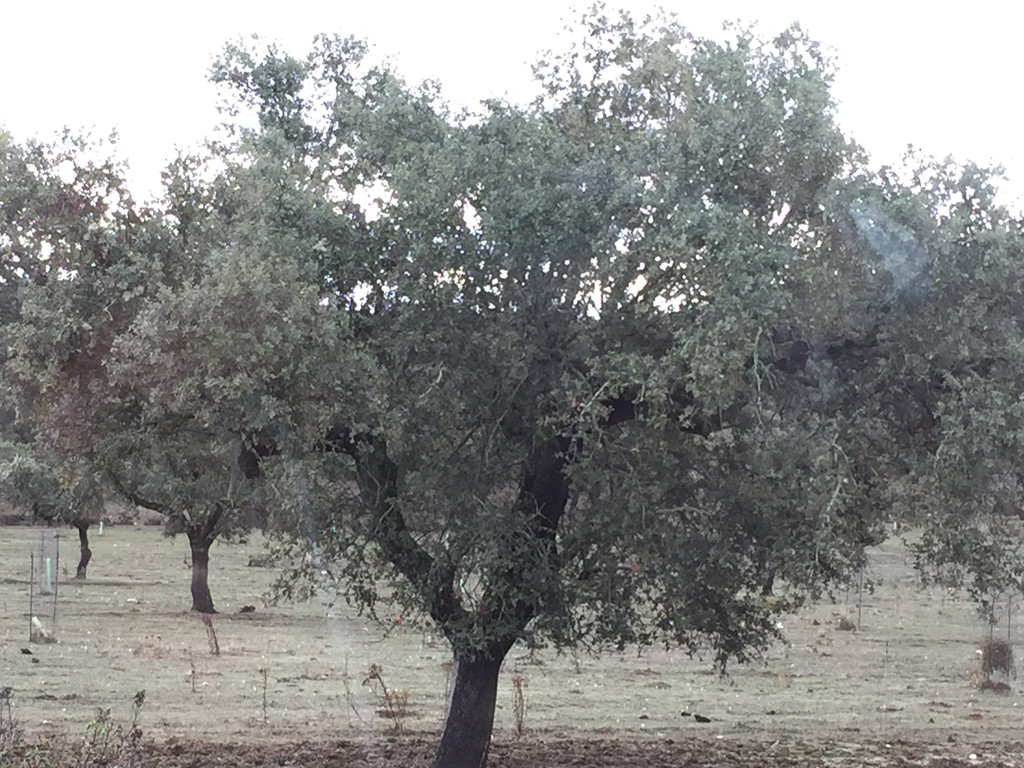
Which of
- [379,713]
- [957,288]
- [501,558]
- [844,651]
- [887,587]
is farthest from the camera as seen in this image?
[887,587]

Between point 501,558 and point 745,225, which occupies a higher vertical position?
point 745,225

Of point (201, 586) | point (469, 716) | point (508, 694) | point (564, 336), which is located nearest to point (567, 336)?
point (564, 336)

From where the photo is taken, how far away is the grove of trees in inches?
420

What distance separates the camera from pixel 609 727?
19062mm

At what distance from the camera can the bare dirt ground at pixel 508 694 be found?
16.4 m

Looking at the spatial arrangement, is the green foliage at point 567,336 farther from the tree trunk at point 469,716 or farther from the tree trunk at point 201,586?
the tree trunk at point 201,586

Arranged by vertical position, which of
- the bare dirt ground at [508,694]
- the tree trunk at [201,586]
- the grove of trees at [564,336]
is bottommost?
the bare dirt ground at [508,694]

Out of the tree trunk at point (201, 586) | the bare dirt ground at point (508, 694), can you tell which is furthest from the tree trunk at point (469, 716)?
the tree trunk at point (201, 586)

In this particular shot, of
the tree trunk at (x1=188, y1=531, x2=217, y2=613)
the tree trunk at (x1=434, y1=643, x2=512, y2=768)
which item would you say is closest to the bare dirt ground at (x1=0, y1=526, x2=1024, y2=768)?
the tree trunk at (x1=434, y1=643, x2=512, y2=768)

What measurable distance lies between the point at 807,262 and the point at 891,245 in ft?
2.24

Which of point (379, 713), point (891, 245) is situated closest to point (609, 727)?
point (379, 713)

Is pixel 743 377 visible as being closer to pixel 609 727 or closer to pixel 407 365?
pixel 407 365

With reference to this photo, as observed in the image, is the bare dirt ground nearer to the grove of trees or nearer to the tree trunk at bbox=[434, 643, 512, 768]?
the tree trunk at bbox=[434, 643, 512, 768]

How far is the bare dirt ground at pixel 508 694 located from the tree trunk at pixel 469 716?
2.16ft
